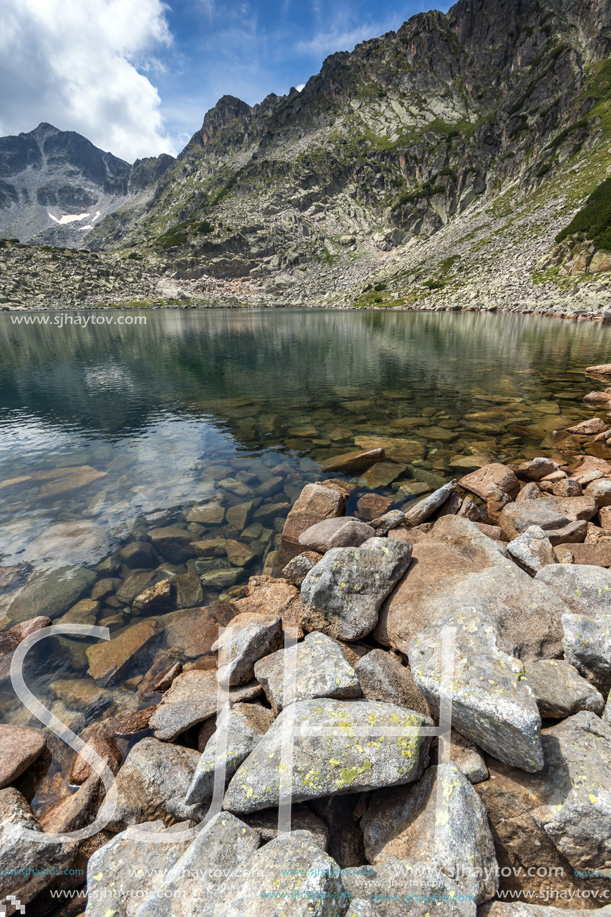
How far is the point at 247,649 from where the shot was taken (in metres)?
6.13

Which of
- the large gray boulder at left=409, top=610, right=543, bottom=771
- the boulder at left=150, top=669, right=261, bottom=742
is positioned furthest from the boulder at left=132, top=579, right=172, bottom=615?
the large gray boulder at left=409, top=610, right=543, bottom=771

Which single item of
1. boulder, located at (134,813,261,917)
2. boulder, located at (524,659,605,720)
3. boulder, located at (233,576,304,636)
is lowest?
boulder, located at (233,576,304,636)

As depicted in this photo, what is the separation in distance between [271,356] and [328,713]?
44.0 m

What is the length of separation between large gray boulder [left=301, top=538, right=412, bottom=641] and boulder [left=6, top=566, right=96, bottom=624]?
6509 mm

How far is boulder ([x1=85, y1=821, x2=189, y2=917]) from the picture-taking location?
348cm

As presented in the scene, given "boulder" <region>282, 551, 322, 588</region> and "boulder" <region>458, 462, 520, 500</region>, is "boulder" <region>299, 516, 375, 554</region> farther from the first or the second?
"boulder" <region>458, 462, 520, 500</region>

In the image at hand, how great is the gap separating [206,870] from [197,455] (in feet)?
51.1

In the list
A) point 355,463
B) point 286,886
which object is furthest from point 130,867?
point 355,463

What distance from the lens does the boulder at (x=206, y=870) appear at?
3066mm

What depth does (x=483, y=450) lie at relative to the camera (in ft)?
55.0

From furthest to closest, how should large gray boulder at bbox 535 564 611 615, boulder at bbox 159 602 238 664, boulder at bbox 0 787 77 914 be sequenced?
boulder at bbox 159 602 238 664 < large gray boulder at bbox 535 564 611 615 < boulder at bbox 0 787 77 914

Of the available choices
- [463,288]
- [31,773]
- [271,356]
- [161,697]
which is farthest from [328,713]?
[463,288]

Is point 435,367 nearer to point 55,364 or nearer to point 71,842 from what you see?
point 71,842

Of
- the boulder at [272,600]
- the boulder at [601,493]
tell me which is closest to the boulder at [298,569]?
the boulder at [272,600]
